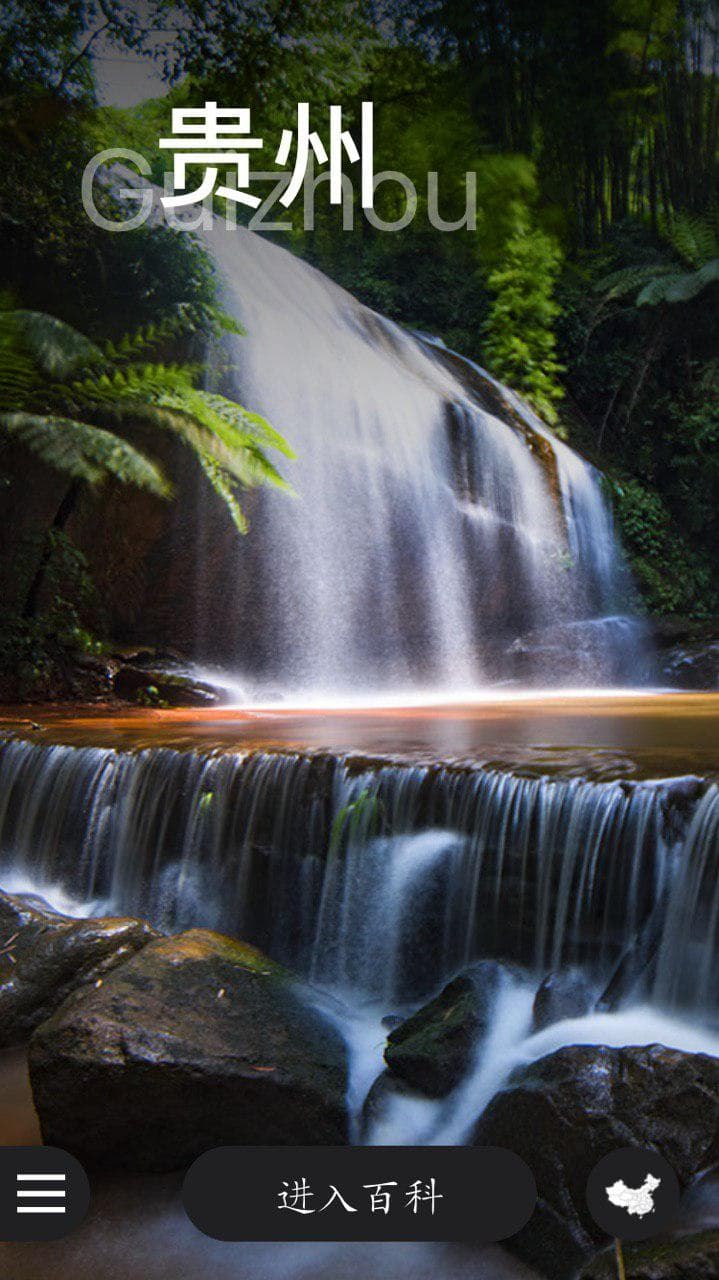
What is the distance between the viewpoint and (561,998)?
9.41 feet

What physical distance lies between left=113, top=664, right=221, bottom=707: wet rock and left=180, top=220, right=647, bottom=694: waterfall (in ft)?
3.13

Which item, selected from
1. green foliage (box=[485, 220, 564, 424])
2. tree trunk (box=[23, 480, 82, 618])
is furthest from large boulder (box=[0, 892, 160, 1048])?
green foliage (box=[485, 220, 564, 424])

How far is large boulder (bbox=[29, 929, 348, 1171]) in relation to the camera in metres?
2.39

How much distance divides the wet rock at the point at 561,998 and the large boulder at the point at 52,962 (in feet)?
4.27

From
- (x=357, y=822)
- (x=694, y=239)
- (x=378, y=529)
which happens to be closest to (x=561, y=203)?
(x=694, y=239)

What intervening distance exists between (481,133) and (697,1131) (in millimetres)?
13872

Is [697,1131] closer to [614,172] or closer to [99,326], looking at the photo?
[99,326]

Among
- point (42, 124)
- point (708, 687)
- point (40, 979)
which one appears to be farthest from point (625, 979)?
point (42, 124)

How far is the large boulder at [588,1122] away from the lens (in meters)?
1.95

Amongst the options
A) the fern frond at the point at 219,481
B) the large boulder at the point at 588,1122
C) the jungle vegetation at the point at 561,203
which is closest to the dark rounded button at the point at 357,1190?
the large boulder at the point at 588,1122

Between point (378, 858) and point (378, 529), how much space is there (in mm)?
5288

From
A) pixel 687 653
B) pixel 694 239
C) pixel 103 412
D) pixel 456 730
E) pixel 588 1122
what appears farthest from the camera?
pixel 694 239

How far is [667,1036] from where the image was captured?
8.76 feet

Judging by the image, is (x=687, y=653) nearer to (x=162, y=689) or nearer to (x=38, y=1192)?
(x=162, y=689)
